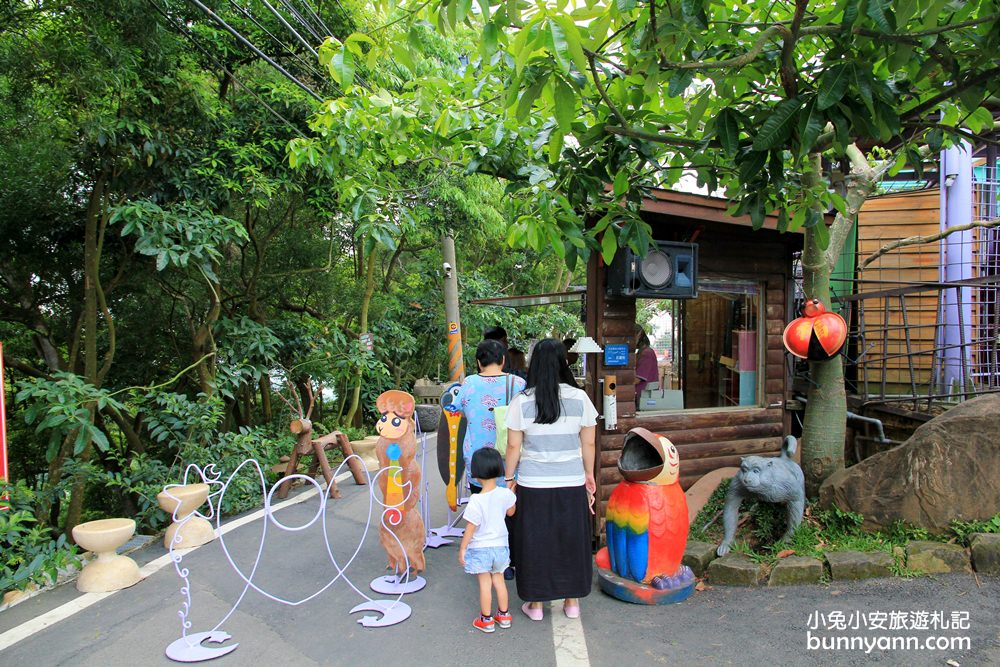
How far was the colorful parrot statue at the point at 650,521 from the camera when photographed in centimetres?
407

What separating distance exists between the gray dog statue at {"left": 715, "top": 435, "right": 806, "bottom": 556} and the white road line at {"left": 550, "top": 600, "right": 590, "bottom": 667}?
4.66ft

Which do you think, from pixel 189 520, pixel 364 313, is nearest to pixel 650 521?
pixel 189 520

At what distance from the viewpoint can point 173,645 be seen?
358cm

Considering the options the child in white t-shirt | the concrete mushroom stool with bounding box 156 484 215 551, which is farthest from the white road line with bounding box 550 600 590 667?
the concrete mushroom stool with bounding box 156 484 215 551

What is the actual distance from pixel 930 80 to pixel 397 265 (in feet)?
38.3

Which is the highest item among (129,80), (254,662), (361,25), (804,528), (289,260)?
(361,25)

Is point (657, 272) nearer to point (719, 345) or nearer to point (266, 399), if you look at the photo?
point (719, 345)

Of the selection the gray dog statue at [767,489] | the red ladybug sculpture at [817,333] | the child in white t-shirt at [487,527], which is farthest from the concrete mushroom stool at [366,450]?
the red ladybug sculpture at [817,333]

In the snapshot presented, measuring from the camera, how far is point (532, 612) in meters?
3.89

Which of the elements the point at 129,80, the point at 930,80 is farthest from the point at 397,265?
the point at 930,80

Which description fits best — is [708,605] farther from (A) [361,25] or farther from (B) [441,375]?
(B) [441,375]

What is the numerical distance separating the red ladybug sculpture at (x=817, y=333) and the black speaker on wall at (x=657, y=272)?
3.04 feet

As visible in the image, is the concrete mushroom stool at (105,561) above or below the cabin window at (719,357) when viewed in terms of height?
below

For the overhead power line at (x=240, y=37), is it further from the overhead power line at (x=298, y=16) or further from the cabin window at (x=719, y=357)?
the cabin window at (x=719, y=357)
